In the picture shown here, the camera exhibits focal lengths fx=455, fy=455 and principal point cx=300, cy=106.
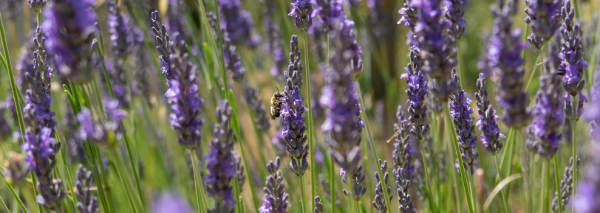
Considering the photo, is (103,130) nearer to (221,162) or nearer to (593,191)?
(221,162)

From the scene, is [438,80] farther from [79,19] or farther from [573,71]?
[79,19]

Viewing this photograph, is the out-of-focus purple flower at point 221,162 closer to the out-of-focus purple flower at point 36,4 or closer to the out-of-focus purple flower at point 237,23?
the out-of-focus purple flower at point 36,4

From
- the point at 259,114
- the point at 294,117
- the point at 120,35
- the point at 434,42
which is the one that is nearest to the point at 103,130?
the point at 294,117

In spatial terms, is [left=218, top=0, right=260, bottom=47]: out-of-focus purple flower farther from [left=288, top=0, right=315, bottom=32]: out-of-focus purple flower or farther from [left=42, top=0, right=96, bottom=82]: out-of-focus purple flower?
[left=42, top=0, right=96, bottom=82]: out-of-focus purple flower

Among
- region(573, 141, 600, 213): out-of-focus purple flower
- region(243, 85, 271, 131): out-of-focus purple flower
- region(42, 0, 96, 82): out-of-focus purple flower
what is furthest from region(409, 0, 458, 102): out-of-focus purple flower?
region(243, 85, 271, 131): out-of-focus purple flower

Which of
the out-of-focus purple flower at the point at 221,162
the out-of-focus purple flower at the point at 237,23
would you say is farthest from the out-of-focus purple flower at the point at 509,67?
the out-of-focus purple flower at the point at 237,23

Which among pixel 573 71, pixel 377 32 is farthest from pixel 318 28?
pixel 573 71
